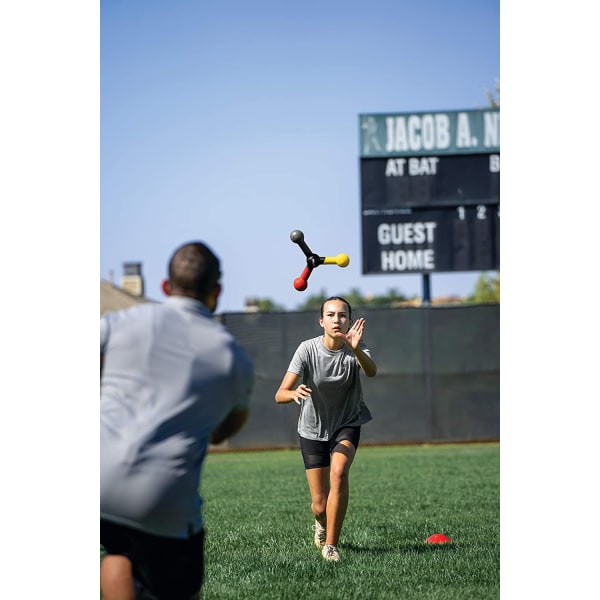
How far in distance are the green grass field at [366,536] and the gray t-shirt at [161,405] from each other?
159 cm

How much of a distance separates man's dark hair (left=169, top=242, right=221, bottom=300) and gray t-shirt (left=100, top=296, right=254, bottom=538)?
0.13ft

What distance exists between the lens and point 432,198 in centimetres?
1502

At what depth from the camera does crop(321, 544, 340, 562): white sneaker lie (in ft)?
17.4

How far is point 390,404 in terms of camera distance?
15.0 meters

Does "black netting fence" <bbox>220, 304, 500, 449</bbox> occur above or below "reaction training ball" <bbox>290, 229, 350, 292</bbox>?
below

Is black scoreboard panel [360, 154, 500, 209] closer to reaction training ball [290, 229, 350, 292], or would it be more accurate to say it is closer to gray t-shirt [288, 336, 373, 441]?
gray t-shirt [288, 336, 373, 441]

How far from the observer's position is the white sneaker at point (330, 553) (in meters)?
5.32

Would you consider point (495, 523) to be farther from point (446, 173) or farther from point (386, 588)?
point (446, 173)

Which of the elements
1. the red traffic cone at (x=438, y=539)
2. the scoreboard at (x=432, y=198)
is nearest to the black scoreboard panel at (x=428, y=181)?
the scoreboard at (x=432, y=198)

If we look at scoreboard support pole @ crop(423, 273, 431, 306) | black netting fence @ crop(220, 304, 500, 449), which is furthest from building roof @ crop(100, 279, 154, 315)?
scoreboard support pole @ crop(423, 273, 431, 306)

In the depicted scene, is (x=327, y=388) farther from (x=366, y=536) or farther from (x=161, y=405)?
(x=161, y=405)

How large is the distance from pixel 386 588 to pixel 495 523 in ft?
6.95

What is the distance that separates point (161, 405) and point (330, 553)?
262 cm

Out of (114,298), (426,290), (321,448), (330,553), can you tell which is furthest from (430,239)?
(114,298)
